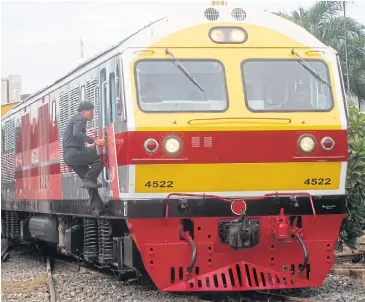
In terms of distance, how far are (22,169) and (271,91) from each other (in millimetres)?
7830

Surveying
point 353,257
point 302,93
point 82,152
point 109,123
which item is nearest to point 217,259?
point 109,123

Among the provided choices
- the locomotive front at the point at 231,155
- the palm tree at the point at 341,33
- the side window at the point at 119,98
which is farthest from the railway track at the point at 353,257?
the palm tree at the point at 341,33

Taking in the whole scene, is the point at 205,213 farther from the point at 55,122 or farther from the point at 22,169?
the point at 22,169

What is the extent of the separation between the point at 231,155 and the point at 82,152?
1969mm

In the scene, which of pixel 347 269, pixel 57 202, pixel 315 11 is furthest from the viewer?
pixel 315 11

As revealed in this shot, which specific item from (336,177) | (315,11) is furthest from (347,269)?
(315,11)

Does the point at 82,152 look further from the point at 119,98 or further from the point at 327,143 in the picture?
the point at 327,143

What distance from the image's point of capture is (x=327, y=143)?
9.45m

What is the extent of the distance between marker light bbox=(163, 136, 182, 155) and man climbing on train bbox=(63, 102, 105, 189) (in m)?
1.26

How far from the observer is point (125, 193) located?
9305 mm

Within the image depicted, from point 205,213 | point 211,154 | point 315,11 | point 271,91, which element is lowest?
point 205,213

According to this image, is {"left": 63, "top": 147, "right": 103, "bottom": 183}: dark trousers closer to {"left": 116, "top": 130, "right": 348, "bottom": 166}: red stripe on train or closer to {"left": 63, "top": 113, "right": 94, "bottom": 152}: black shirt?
{"left": 63, "top": 113, "right": 94, "bottom": 152}: black shirt

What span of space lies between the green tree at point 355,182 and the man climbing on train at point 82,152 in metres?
3.26

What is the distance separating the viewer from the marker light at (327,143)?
30.9 ft
